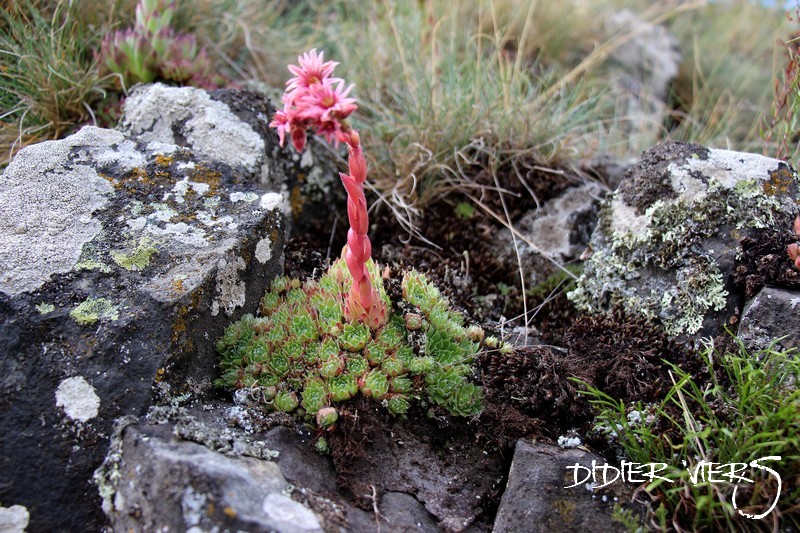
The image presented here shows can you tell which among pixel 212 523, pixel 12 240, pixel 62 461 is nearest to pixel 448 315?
pixel 212 523

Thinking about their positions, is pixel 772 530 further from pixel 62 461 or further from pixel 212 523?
pixel 62 461

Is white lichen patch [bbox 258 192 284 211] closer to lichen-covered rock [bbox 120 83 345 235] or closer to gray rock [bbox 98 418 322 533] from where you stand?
lichen-covered rock [bbox 120 83 345 235]

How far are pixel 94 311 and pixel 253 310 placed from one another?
2.48 ft

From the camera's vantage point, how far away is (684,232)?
3340mm

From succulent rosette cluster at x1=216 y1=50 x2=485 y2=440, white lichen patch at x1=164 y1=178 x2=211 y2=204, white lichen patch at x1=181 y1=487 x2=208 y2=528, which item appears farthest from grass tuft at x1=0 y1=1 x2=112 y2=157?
white lichen patch at x1=181 y1=487 x2=208 y2=528

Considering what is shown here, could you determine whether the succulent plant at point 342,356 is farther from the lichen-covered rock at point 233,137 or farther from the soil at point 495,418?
the lichen-covered rock at point 233,137

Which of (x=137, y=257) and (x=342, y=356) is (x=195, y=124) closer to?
(x=137, y=257)

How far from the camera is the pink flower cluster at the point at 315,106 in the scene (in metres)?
2.39

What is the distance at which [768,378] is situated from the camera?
2637 millimetres

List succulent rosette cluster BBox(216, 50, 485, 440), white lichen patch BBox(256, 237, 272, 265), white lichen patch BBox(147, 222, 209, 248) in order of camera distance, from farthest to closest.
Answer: white lichen patch BBox(256, 237, 272, 265), white lichen patch BBox(147, 222, 209, 248), succulent rosette cluster BBox(216, 50, 485, 440)

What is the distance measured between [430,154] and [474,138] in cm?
51

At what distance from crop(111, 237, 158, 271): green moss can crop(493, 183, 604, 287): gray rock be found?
2.18m

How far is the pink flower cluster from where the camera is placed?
2395 millimetres

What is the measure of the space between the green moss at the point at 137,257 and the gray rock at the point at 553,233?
2180mm
